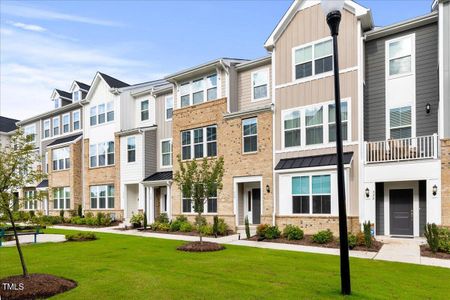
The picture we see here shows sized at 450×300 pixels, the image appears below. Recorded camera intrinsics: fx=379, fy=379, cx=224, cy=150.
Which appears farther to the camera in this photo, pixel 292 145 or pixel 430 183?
pixel 292 145

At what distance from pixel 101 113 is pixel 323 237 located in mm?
21264

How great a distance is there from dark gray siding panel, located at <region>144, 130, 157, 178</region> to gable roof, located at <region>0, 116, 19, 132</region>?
26039mm

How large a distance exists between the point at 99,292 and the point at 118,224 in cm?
1935

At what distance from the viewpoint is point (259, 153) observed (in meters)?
20.2

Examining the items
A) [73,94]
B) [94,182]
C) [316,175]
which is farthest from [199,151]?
[73,94]

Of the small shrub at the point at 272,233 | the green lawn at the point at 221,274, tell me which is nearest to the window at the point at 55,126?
the green lawn at the point at 221,274

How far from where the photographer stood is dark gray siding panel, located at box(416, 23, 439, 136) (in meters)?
16.1

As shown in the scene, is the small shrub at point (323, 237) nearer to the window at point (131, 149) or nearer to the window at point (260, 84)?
the window at point (260, 84)

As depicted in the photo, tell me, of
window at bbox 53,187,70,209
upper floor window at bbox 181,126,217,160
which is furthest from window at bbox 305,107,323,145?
window at bbox 53,187,70,209

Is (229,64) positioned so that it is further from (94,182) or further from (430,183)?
(94,182)

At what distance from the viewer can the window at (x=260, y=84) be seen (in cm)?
2115

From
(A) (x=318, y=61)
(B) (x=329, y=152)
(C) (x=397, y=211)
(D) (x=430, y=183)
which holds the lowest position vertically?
(C) (x=397, y=211)

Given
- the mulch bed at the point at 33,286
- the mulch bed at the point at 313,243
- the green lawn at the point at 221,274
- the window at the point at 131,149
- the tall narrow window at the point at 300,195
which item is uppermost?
the window at the point at 131,149

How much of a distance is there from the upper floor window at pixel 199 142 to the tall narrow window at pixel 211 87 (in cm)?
188
